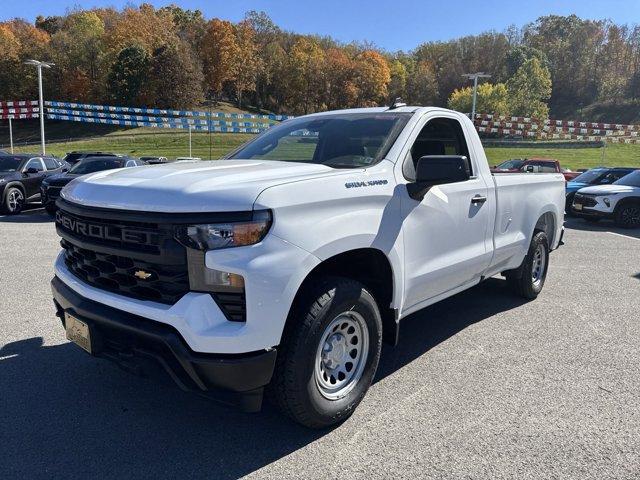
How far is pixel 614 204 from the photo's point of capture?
1336 cm

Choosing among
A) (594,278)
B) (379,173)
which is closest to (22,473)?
(379,173)

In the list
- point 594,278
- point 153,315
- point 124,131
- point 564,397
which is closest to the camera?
point 153,315

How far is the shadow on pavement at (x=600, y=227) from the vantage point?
12.6m

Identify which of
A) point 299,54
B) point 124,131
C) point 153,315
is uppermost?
point 299,54

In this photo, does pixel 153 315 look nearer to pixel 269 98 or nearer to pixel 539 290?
pixel 539 290

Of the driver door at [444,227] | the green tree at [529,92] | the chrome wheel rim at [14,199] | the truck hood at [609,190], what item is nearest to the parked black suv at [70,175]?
the chrome wheel rim at [14,199]

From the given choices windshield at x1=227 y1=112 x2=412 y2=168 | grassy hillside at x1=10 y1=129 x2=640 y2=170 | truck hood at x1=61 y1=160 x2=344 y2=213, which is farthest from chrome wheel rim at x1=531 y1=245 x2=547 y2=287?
grassy hillside at x1=10 y1=129 x2=640 y2=170

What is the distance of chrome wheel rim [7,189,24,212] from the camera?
1299 cm

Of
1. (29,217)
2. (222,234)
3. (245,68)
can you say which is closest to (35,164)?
(29,217)

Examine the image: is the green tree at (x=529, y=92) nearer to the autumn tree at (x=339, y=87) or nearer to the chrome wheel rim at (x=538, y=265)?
the autumn tree at (x=339, y=87)

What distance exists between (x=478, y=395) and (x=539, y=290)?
300 cm

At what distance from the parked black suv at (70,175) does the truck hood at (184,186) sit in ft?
31.4

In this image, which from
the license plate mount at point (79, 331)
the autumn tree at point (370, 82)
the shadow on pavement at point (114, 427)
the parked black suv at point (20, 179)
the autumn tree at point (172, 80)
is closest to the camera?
the shadow on pavement at point (114, 427)

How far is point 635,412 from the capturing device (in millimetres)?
3420
